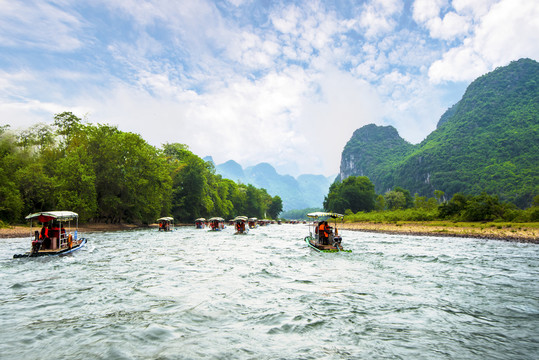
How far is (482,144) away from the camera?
137 meters

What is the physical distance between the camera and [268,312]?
9547mm

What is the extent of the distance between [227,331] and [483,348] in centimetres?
590

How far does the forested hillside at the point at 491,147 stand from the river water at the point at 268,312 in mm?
90003

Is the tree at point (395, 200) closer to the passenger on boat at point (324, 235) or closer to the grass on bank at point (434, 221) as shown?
the grass on bank at point (434, 221)

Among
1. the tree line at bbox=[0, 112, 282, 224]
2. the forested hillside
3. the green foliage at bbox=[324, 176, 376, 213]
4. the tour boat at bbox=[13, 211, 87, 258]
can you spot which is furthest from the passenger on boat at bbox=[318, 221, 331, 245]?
the green foliage at bbox=[324, 176, 376, 213]

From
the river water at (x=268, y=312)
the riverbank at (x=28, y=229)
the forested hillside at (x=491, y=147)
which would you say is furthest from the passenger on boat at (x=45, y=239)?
the forested hillside at (x=491, y=147)

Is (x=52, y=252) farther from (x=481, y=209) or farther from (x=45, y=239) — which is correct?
(x=481, y=209)

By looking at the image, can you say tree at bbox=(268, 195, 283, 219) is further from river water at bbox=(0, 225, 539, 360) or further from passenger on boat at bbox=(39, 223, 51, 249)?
river water at bbox=(0, 225, 539, 360)

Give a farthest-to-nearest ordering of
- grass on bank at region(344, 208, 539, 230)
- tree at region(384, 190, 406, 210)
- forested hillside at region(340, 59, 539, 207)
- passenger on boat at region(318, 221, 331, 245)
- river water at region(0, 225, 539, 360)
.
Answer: tree at region(384, 190, 406, 210) < forested hillside at region(340, 59, 539, 207) < grass on bank at region(344, 208, 539, 230) < passenger on boat at region(318, 221, 331, 245) < river water at region(0, 225, 539, 360)

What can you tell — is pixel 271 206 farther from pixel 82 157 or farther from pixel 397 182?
pixel 82 157

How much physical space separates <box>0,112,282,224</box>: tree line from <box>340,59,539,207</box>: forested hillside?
89.4 metres

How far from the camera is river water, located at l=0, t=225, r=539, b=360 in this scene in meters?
6.85

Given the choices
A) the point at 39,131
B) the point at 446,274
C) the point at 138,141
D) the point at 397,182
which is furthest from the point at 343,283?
the point at 397,182

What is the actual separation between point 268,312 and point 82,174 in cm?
4608
